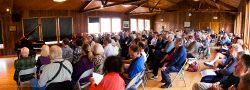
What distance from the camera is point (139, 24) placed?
20531mm

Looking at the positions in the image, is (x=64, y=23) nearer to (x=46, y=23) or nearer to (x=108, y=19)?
(x=46, y=23)

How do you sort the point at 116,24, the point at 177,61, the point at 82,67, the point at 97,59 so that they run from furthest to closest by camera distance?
the point at 116,24
the point at 177,61
the point at 97,59
the point at 82,67

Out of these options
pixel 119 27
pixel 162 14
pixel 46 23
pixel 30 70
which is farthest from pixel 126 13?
pixel 30 70

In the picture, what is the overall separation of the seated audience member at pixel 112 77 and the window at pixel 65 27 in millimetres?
11052

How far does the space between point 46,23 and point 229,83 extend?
1071 cm

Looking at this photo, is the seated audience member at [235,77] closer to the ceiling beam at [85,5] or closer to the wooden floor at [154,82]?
the wooden floor at [154,82]

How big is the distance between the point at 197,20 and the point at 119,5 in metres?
8.76

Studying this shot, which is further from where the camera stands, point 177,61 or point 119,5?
point 119,5

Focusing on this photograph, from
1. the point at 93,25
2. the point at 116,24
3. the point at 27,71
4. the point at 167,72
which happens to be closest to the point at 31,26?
the point at 93,25

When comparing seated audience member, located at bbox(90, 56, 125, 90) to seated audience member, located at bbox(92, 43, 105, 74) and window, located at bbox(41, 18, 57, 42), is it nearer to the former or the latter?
seated audience member, located at bbox(92, 43, 105, 74)

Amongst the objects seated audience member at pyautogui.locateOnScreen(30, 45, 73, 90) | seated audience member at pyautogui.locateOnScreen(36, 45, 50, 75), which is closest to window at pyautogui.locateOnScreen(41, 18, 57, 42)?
seated audience member at pyautogui.locateOnScreen(36, 45, 50, 75)

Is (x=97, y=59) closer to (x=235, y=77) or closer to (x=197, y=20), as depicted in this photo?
(x=235, y=77)

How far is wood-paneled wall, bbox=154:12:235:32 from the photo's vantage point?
63.9 ft

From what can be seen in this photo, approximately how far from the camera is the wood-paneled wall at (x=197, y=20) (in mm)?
19484
